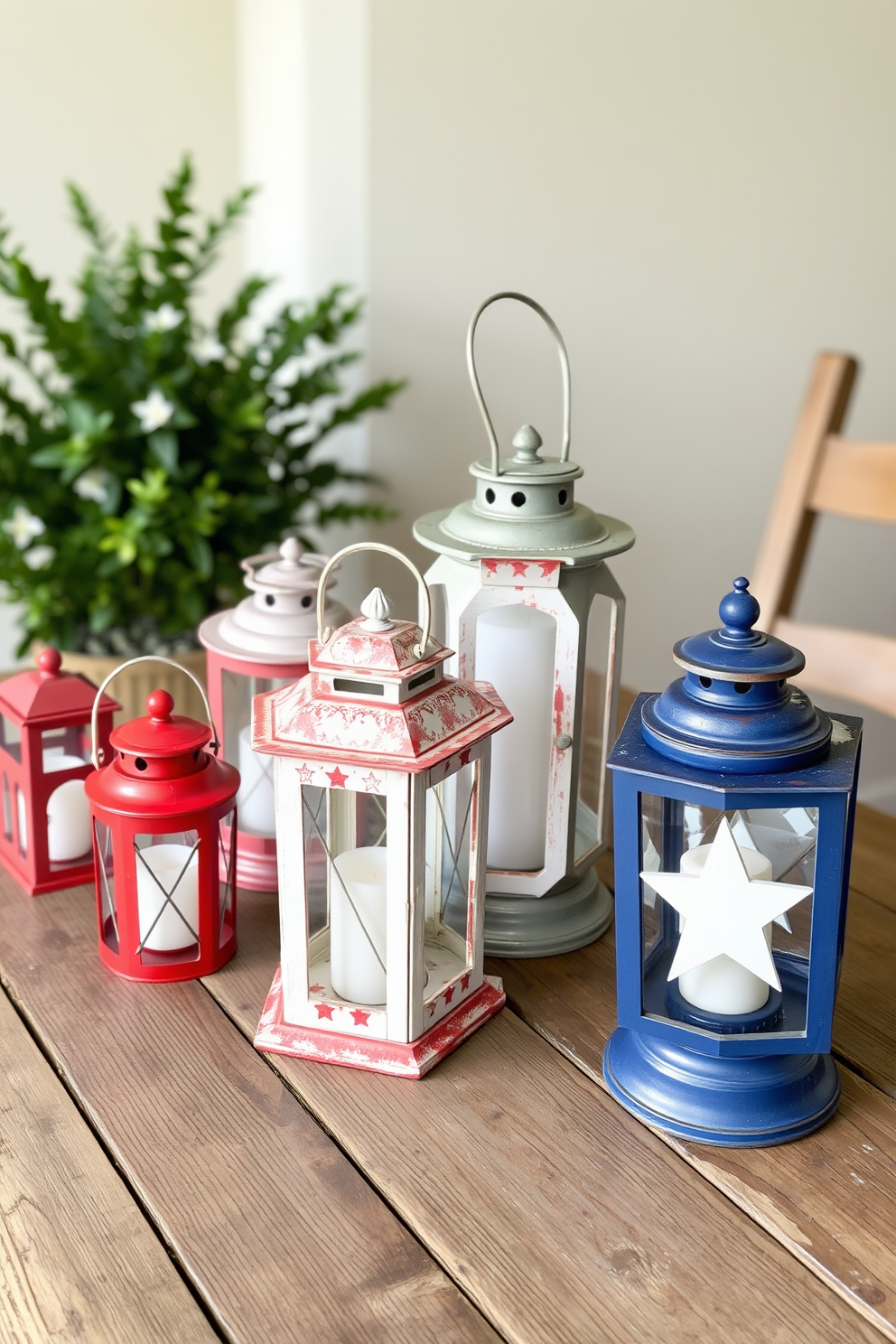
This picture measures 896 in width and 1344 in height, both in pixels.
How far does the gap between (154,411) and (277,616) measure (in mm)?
750

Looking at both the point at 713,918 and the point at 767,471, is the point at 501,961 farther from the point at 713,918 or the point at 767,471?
the point at 767,471

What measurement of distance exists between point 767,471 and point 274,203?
1.05 meters

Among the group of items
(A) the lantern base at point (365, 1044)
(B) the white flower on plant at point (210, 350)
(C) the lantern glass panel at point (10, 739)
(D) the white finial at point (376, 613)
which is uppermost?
(B) the white flower on plant at point (210, 350)

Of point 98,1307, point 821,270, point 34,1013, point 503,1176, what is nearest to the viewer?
point 98,1307

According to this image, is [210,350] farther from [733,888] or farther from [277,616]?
[733,888]

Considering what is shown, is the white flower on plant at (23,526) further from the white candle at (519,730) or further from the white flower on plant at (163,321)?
the white candle at (519,730)

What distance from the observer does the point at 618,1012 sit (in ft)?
2.53

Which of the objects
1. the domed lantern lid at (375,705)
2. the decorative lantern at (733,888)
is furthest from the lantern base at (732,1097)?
the domed lantern lid at (375,705)

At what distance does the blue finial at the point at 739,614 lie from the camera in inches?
29.0

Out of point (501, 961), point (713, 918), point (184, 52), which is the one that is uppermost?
point (184, 52)

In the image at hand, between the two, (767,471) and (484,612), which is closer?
(484,612)

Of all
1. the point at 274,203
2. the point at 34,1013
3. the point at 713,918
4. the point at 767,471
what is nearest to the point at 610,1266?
the point at 713,918

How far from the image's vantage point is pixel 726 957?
2.52 ft

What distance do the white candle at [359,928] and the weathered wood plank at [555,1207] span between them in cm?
6
